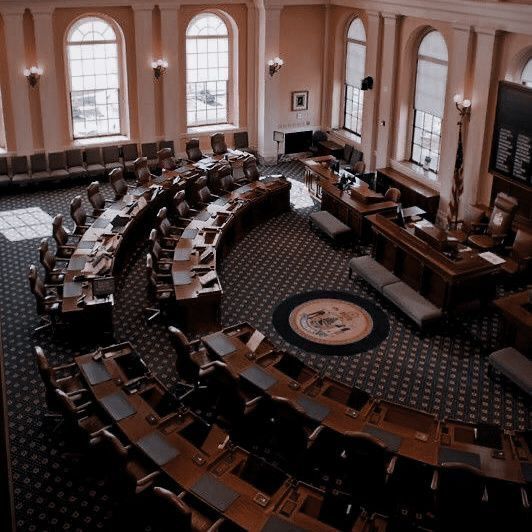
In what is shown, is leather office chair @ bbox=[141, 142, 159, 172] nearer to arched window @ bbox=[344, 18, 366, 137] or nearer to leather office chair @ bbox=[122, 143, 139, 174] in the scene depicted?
leather office chair @ bbox=[122, 143, 139, 174]

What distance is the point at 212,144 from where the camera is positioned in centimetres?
1828

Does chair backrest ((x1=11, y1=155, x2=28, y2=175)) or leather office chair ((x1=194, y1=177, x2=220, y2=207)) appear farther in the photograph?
chair backrest ((x1=11, y1=155, x2=28, y2=175))

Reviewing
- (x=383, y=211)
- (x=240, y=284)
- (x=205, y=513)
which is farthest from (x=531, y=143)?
(x=205, y=513)

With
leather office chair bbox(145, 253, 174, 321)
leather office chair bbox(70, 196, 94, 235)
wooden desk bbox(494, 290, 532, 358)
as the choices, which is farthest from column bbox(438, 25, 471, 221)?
leather office chair bbox(70, 196, 94, 235)

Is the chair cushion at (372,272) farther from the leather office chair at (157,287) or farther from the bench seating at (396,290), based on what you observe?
the leather office chair at (157,287)

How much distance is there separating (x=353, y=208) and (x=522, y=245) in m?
3.39

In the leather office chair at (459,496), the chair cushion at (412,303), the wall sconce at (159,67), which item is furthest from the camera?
the wall sconce at (159,67)

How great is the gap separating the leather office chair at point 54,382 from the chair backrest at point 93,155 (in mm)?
9722

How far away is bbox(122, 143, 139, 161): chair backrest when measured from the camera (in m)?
18.3

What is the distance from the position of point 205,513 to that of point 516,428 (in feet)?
15.0

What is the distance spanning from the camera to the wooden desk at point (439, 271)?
1144 centimetres

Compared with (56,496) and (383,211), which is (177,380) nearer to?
(56,496)

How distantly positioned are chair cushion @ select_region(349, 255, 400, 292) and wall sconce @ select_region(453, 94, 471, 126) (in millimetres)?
3931

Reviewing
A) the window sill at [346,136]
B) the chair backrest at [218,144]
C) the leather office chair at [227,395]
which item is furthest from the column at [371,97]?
the leather office chair at [227,395]
